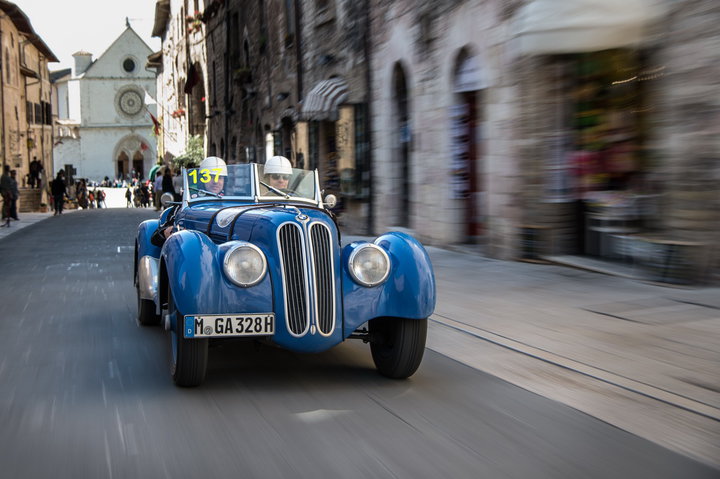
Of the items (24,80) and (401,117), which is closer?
(401,117)

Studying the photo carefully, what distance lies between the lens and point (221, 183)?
7.05 meters

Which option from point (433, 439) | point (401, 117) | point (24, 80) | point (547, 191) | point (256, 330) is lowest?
point (433, 439)

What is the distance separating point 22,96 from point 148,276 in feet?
147

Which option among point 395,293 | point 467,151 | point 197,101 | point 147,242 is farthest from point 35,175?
point 395,293

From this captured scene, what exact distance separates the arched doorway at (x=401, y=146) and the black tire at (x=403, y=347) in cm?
1116

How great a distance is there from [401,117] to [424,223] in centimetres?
253

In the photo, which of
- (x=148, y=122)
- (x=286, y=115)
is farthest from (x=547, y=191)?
(x=148, y=122)

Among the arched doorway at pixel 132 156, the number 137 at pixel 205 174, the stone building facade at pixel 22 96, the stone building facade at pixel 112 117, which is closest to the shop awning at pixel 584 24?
the number 137 at pixel 205 174

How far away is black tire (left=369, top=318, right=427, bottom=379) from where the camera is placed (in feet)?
17.1

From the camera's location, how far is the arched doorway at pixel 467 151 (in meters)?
13.5

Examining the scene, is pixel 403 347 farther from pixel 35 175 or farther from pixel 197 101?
pixel 197 101

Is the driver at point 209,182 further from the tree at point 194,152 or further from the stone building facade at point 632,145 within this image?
the tree at point 194,152

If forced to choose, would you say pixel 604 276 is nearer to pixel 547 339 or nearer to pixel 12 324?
pixel 547 339

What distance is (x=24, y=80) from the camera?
1913 inches
